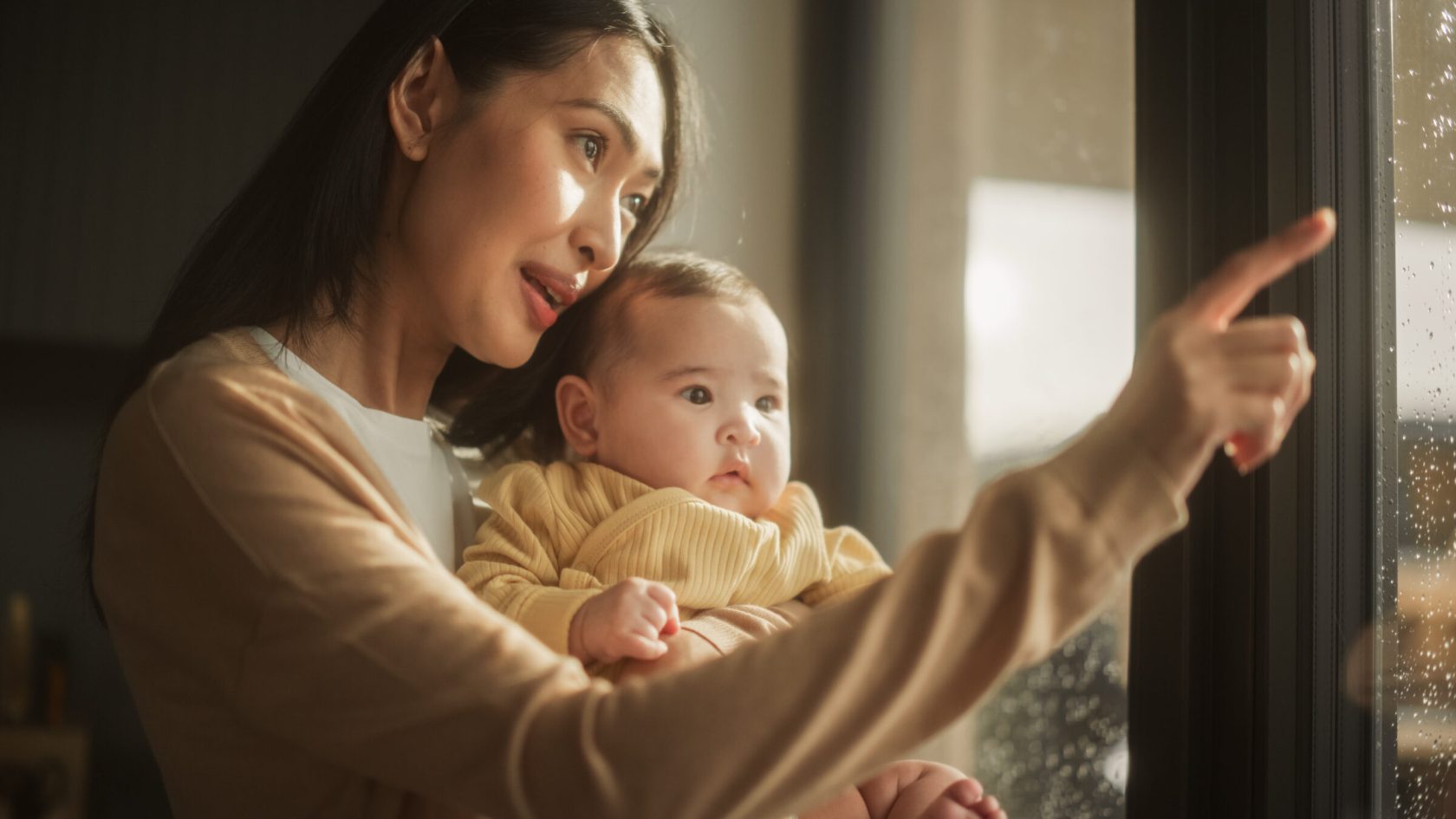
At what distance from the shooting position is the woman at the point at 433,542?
0.71 m

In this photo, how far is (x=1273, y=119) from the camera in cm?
116

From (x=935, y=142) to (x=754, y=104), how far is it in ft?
0.97

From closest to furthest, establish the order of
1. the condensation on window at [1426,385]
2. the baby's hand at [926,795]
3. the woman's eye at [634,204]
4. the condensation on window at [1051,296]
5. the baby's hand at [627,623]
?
the baby's hand at [627,623], the baby's hand at [926,795], the condensation on window at [1426,385], the woman's eye at [634,204], the condensation on window at [1051,296]

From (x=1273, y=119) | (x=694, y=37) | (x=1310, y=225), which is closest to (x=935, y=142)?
(x=694, y=37)

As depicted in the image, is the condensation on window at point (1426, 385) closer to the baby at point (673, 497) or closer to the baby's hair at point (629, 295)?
the baby at point (673, 497)

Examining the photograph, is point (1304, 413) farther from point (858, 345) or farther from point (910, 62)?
point (910, 62)

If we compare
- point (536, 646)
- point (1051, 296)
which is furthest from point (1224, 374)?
point (1051, 296)

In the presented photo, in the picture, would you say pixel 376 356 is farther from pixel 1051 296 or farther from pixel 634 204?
pixel 1051 296

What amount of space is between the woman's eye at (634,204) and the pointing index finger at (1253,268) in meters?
0.68

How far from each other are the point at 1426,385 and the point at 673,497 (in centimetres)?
Answer: 77

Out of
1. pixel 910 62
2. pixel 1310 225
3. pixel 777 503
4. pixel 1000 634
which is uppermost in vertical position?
pixel 910 62

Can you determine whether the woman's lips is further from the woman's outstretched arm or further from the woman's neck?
the woman's outstretched arm

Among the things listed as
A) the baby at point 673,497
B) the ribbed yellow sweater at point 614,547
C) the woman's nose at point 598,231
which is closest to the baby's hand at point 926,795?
the baby at point 673,497

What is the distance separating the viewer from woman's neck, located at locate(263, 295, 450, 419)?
108cm
